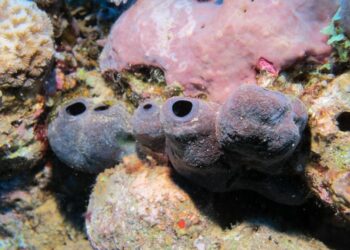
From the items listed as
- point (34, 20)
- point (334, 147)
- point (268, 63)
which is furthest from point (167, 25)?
point (334, 147)

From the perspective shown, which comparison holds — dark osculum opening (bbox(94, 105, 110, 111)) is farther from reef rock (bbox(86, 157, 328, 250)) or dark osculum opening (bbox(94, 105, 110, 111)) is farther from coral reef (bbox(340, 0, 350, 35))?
coral reef (bbox(340, 0, 350, 35))

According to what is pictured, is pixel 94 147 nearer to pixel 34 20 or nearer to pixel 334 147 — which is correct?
pixel 34 20

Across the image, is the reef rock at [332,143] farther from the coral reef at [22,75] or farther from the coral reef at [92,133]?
the coral reef at [22,75]

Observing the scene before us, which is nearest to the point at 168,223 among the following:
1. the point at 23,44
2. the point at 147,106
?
the point at 147,106

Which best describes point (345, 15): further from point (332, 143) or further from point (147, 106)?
point (147, 106)

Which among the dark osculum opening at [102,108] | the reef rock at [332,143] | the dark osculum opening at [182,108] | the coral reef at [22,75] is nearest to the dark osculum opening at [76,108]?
the dark osculum opening at [102,108]
